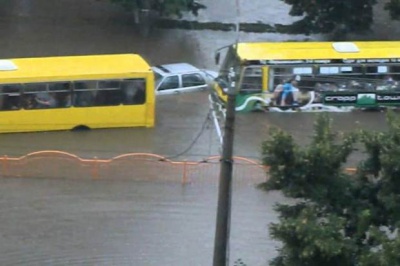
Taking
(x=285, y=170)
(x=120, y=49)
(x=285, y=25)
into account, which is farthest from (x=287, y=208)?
(x=285, y=25)

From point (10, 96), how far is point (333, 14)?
10019 millimetres

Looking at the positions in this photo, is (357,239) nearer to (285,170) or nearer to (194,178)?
(285,170)

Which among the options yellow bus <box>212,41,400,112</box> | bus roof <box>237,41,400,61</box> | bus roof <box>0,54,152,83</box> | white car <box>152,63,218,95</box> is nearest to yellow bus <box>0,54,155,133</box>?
bus roof <box>0,54,152,83</box>

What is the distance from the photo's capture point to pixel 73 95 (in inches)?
930

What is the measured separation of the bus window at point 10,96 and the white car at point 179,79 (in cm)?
392

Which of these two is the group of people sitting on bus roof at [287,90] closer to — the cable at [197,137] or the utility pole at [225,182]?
the cable at [197,137]

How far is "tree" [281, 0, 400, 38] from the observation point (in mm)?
29047

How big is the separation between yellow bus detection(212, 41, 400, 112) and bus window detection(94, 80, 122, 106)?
2463 mm

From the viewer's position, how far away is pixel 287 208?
1177 cm

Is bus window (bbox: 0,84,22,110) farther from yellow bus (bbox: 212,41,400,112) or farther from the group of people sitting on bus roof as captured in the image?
the group of people sitting on bus roof

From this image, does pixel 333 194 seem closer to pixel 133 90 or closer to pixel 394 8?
pixel 133 90

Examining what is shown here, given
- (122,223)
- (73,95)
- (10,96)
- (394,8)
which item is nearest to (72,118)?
(73,95)

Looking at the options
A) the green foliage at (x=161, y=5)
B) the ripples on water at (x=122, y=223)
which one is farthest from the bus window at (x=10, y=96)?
the green foliage at (x=161, y=5)

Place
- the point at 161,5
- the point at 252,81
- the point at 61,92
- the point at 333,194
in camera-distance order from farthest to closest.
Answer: the point at 161,5 < the point at 252,81 < the point at 61,92 < the point at 333,194
